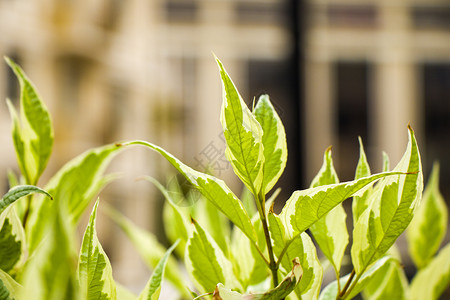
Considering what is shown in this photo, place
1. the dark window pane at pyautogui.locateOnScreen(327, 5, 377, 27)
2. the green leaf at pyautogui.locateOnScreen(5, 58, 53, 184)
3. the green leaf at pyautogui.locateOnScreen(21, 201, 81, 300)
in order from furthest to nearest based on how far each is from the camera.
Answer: the dark window pane at pyautogui.locateOnScreen(327, 5, 377, 27) < the green leaf at pyautogui.locateOnScreen(5, 58, 53, 184) < the green leaf at pyautogui.locateOnScreen(21, 201, 81, 300)

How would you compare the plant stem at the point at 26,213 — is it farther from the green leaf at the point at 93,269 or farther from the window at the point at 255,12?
the window at the point at 255,12

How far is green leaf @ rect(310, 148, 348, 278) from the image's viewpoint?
0.58 ft

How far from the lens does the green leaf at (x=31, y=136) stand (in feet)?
0.64

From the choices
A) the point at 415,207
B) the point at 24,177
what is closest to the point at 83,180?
the point at 24,177

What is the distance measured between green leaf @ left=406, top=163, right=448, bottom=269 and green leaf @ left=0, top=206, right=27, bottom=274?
0.18 meters

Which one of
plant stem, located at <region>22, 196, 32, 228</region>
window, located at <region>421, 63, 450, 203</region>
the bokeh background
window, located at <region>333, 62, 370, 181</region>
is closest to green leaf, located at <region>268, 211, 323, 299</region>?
plant stem, located at <region>22, 196, 32, 228</region>

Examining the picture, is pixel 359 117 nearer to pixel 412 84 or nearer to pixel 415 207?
pixel 412 84

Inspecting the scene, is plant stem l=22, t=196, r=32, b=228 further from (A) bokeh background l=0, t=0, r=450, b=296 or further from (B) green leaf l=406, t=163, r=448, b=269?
(A) bokeh background l=0, t=0, r=450, b=296

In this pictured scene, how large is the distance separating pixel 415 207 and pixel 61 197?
0.34 feet

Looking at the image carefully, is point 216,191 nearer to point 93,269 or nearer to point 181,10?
point 93,269

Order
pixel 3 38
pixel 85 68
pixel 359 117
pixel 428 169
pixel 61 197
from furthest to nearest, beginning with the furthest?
pixel 359 117 < pixel 428 169 < pixel 85 68 < pixel 3 38 < pixel 61 197

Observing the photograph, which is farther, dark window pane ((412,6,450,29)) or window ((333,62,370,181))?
dark window pane ((412,6,450,29))

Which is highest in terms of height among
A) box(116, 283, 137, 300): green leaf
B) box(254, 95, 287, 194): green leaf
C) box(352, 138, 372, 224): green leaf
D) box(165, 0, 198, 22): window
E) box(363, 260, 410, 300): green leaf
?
box(165, 0, 198, 22): window

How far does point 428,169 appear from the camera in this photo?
423 centimetres
